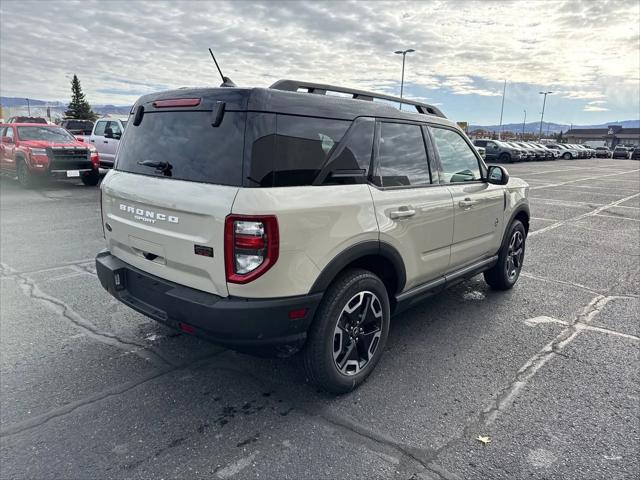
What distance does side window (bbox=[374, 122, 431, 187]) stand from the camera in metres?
3.28

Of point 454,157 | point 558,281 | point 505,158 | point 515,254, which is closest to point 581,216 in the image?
point 558,281

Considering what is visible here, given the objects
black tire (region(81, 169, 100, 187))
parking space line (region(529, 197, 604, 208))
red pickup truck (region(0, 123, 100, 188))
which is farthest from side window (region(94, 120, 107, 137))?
parking space line (region(529, 197, 604, 208))

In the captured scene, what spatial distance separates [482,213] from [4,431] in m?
4.00

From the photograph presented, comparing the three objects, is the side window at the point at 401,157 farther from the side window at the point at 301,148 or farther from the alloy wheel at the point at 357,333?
the alloy wheel at the point at 357,333

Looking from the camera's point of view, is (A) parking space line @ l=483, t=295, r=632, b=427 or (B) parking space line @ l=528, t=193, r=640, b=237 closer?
(A) parking space line @ l=483, t=295, r=632, b=427

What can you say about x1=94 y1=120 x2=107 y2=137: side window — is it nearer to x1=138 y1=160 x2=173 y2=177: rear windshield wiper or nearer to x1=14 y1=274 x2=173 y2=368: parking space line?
x1=14 y1=274 x2=173 y2=368: parking space line

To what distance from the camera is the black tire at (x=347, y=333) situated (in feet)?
9.28

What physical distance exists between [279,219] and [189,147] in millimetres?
837

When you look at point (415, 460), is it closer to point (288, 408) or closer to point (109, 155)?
point (288, 408)

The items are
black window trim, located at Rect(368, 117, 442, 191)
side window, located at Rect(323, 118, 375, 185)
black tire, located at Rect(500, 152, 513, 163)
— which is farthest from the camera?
black tire, located at Rect(500, 152, 513, 163)

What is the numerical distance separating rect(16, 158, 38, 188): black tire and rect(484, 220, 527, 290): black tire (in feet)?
43.0

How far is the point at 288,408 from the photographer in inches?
115

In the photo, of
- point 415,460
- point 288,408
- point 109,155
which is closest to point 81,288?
point 288,408

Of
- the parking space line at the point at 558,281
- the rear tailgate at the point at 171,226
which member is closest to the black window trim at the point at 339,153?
the rear tailgate at the point at 171,226
